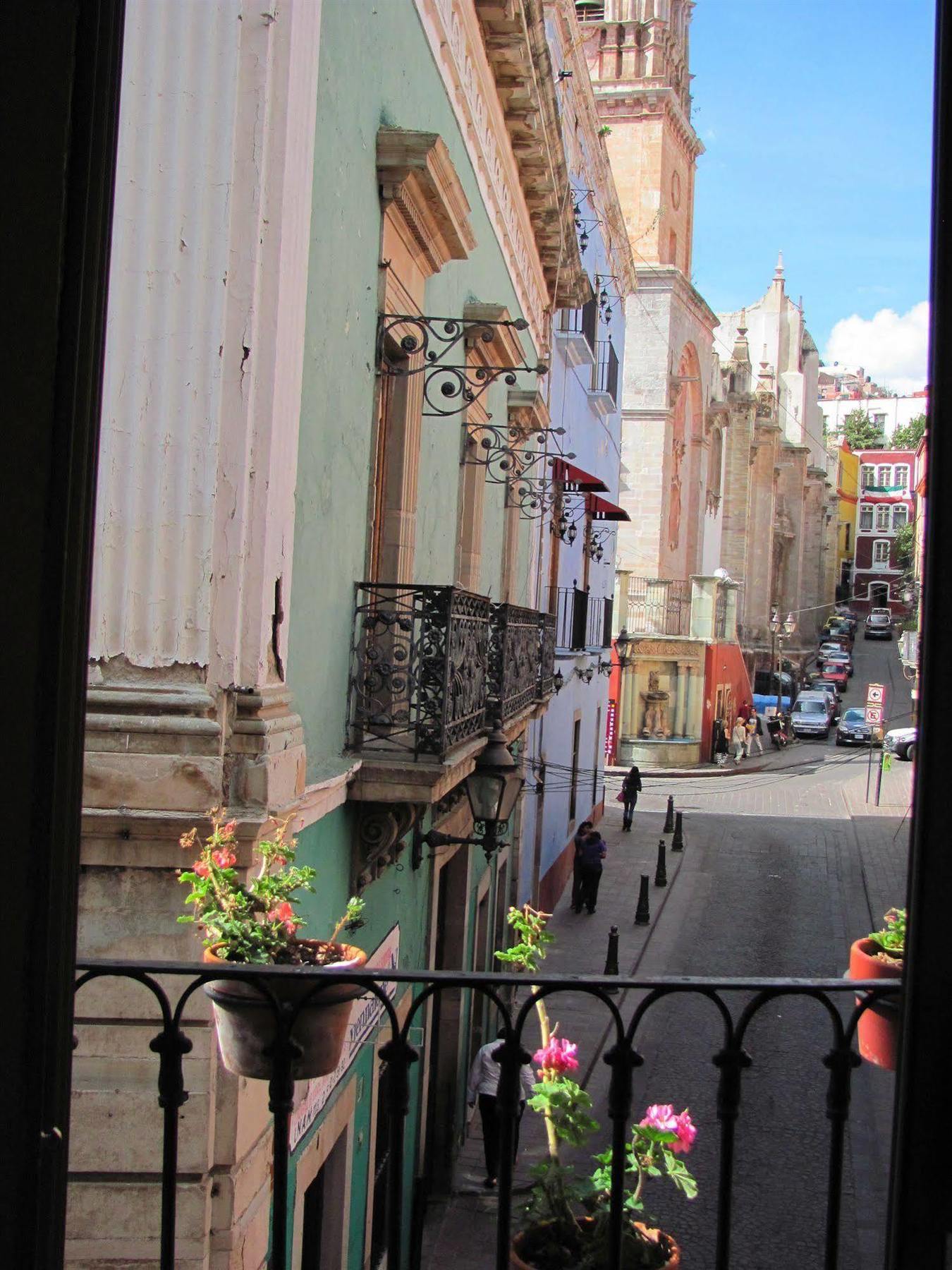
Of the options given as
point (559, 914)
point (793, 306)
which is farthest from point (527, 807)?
point (793, 306)

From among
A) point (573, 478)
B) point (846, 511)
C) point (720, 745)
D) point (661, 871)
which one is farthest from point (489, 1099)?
point (846, 511)

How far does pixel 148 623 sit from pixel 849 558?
8898 cm

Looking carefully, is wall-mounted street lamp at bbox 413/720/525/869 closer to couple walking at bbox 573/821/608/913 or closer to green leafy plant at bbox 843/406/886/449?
couple walking at bbox 573/821/608/913

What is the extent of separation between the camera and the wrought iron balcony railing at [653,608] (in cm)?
3703

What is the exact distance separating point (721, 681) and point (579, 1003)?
25364 millimetres

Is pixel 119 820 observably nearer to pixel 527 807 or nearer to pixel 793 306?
pixel 527 807

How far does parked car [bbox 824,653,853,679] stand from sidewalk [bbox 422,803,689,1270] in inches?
1279

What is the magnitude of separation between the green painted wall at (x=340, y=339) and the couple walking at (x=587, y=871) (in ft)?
39.8

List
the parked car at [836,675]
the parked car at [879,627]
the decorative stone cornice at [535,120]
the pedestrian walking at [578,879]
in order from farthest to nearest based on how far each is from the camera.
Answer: the parked car at [879,627], the parked car at [836,675], the pedestrian walking at [578,879], the decorative stone cornice at [535,120]

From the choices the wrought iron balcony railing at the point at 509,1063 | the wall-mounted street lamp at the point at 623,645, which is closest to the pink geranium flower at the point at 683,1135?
the wrought iron balcony railing at the point at 509,1063

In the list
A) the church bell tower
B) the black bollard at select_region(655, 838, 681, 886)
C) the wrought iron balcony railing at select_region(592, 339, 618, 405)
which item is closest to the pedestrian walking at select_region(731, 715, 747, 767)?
the church bell tower

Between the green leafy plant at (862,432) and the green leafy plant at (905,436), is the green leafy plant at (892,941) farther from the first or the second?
the green leafy plant at (862,432)

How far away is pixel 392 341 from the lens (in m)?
6.96

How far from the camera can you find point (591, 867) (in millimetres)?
18156
